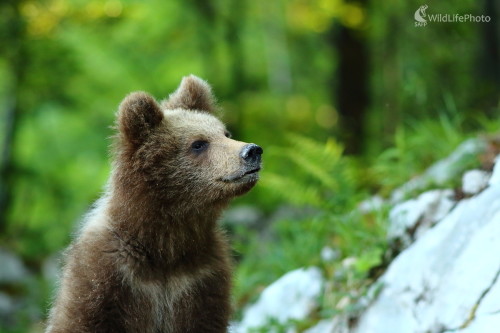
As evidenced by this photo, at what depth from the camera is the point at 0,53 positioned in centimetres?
1031

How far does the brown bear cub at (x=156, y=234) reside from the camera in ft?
13.4

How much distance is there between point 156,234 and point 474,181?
2.78 m

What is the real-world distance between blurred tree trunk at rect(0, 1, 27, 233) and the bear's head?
21.9 ft

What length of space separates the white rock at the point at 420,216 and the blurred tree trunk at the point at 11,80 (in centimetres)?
701

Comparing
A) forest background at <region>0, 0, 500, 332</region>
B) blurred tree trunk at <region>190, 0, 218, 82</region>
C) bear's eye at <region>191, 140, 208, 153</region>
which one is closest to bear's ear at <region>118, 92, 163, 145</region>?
bear's eye at <region>191, 140, 208, 153</region>

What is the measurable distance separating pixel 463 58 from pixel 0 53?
7561 millimetres

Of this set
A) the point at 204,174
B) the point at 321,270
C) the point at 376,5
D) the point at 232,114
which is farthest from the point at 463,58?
the point at 204,174

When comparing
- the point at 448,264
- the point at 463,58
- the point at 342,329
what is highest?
the point at 463,58

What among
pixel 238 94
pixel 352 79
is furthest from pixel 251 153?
pixel 238 94

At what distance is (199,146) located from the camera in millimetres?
4363

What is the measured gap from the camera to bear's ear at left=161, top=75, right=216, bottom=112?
15.8ft

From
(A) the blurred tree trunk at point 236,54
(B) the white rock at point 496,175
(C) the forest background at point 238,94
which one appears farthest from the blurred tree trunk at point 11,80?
(B) the white rock at point 496,175

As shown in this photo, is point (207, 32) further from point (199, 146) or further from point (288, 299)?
point (199, 146)

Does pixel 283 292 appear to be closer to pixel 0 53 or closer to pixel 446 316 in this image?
pixel 446 316
